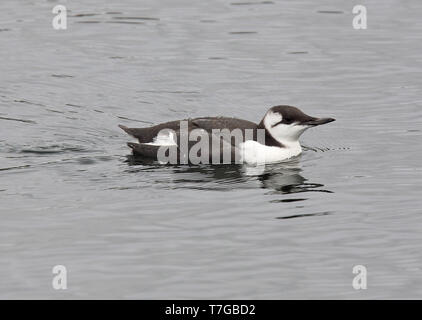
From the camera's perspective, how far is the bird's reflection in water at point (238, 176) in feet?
46.0

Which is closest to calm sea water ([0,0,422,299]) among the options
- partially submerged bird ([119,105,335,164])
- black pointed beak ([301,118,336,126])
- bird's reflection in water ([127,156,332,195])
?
bird's reflection in water ([127,156,332,195])

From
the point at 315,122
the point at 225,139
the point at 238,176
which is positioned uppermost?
the point at 315,122

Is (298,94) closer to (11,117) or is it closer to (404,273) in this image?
(11,117)

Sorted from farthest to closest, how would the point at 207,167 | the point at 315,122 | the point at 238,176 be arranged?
the point at 315,122
the point at 207,167
the point at 238,176

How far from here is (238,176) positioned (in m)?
14.6

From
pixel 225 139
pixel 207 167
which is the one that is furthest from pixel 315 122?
pixel 207 167

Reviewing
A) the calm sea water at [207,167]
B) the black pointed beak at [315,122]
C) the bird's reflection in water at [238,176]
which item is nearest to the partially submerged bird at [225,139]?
the black pointed beak at [315,122]

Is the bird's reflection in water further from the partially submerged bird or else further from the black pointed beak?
the black pointed beak

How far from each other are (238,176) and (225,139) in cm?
72

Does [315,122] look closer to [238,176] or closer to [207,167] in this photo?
[238,176]

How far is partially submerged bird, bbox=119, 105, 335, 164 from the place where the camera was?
15.1 meters

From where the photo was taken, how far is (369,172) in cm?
1461

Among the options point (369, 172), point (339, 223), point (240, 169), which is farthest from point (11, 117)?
point (339, 223)

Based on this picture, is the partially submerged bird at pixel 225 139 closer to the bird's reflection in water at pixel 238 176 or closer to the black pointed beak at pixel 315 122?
the black pointed beak at pixel 315 122
